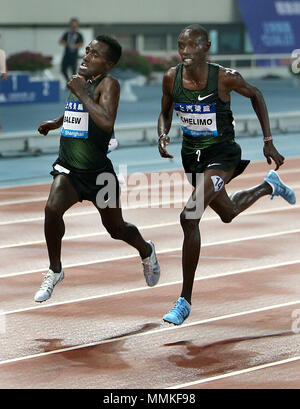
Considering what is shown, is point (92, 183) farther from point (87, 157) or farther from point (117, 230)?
point (117, 230)

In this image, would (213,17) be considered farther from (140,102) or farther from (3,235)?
(3,235)

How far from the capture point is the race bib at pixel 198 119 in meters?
6.98

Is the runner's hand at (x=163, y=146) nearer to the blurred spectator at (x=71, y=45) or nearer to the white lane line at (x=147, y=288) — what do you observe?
the white lane line at (x=147, y=288)

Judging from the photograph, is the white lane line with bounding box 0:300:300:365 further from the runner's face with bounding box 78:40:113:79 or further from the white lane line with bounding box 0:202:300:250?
the white lane line with bounding box 0:202:300:250

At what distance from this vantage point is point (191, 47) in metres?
6.85

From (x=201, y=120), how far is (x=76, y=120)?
2.72 feet

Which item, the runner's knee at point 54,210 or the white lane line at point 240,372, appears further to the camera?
the runner's knee at point 54,210

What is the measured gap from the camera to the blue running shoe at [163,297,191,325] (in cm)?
659

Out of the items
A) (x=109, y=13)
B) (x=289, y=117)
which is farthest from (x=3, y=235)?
(x=109, y=13)

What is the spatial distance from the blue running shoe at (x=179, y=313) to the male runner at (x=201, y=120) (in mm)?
14

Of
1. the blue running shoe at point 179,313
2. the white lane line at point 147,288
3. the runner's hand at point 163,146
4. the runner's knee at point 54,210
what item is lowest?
the white lane line at point 147,288

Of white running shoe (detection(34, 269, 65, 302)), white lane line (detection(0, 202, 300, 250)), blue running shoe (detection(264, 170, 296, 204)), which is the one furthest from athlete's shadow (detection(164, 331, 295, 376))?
white lane line (detection(0, 202, 300, 250))

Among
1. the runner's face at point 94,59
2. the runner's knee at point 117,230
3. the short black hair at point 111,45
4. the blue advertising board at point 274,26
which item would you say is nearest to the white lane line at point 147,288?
the runner's knee at point 117,230

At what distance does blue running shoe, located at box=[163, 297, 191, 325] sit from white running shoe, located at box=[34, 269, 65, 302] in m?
0.82
